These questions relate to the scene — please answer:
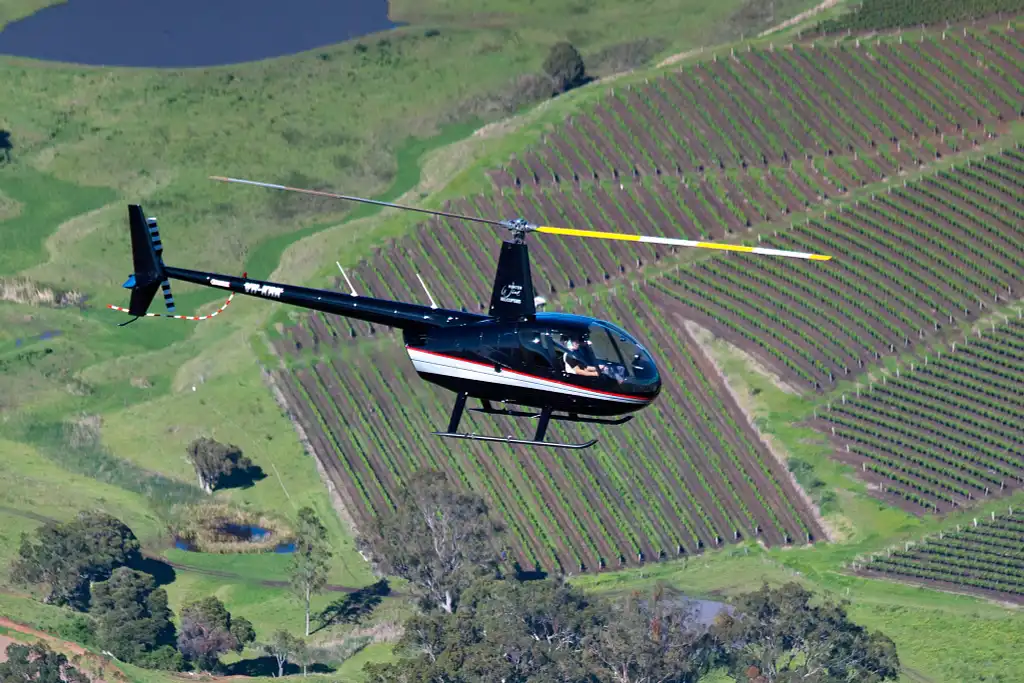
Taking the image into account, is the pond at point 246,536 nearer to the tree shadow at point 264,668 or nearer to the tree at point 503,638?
the tree shadow at point 264,668

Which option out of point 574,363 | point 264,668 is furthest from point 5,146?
point 574,363

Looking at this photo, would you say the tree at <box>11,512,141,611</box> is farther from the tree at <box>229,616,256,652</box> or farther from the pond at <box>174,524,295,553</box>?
the tree at <box>229,616,256,652</box>

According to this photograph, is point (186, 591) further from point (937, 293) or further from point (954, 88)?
point (954, 88)

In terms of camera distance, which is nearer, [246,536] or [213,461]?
[246,536]

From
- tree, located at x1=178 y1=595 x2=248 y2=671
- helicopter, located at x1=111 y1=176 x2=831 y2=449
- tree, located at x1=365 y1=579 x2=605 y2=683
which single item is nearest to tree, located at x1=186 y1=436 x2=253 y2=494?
tree, located at x1=178 y1=595 x2=248 y2=671

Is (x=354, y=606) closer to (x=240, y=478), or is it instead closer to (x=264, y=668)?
(x=264, y=668)

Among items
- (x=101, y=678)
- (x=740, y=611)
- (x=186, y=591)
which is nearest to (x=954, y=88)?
(x=740, y=611)
